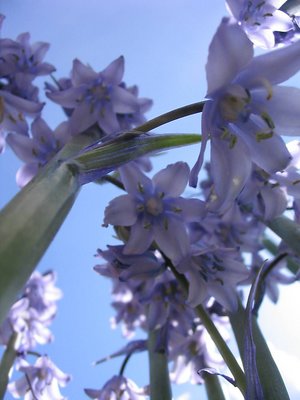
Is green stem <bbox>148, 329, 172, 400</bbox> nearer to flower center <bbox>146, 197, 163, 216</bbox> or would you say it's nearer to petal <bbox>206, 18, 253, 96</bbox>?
flower center <bbox>146, 197, 163, 216</bbox>

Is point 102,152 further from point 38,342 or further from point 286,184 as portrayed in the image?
point 38,342

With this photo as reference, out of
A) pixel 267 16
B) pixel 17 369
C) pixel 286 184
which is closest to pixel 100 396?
pixel 17 369

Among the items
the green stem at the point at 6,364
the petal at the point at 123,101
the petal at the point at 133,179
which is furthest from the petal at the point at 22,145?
the green stem at the point at 6,364

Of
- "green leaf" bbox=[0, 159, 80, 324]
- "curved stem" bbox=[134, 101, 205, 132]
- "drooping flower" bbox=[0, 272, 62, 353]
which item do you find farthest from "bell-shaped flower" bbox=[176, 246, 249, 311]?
"drooping flower" bbox=[0, 272, 62, 353]

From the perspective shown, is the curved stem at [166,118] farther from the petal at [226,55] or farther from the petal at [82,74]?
the petal at [82,74]

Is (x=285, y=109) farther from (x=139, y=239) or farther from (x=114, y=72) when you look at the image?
(x=114, y=72)

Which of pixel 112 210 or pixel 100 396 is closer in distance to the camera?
pixel 112 210

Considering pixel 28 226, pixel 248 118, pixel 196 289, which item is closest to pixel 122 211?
pixel 196 289
